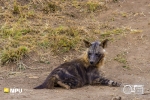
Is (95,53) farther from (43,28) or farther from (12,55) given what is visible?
(43,28)

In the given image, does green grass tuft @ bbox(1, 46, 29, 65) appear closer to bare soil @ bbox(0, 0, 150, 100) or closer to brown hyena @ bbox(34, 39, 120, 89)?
bare soil @ bbox(0, 0, 150, 100)

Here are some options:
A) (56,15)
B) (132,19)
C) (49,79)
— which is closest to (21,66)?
(49,79)

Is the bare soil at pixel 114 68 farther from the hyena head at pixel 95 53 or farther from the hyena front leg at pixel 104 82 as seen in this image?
the hyena head at pixel 95 53

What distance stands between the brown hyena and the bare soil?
16 cm

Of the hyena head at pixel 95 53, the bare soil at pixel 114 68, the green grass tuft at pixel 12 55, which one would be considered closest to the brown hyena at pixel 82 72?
the hyena head at pixel 95 53

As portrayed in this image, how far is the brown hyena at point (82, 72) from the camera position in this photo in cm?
726

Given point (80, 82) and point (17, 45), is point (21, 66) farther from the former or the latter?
point (80, 82)

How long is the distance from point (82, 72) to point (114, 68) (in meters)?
1.45

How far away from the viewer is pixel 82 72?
766 centimetres

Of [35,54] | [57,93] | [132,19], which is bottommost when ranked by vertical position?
[57,93]

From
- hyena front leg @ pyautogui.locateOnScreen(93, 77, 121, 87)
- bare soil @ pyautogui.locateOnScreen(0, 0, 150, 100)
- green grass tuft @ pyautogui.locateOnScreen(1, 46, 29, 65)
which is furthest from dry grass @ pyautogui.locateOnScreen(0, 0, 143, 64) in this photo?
hyena front leg @ pyautogui.locateOnScreen(93, 77, 121, 87)

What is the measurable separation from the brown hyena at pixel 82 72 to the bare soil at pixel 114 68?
→ 16 cm

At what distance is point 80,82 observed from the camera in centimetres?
746

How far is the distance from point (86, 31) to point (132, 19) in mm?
1787
